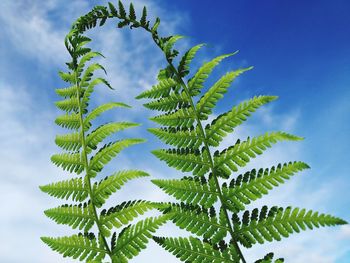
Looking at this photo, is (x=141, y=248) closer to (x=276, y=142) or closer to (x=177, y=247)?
(x=177, y=247)

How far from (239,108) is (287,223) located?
2.99 feet

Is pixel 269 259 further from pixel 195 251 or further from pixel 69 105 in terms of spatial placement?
pixel 69 105

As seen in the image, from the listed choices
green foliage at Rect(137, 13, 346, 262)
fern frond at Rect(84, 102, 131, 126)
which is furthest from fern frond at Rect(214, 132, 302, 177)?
→ fern frond at Rect(84, 102, 131, 126)

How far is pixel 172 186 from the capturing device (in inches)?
123

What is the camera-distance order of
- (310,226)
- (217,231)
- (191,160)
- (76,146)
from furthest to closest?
(76,146) → (191,160) → (217,231) → (310,226)

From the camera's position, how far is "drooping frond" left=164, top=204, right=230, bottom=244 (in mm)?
2891

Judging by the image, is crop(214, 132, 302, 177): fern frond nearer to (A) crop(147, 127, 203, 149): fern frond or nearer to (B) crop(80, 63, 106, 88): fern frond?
(A) crop(147, 127, 203, 149): fern frond

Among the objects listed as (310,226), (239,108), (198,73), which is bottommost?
(310,226)

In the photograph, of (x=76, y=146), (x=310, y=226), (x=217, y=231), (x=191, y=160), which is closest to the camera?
(x=310, y=226)

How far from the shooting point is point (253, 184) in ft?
9.90

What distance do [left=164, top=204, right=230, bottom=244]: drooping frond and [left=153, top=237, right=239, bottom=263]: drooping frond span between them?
7 cm

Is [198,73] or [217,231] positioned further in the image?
[198,73]

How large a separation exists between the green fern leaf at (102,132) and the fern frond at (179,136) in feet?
0.79

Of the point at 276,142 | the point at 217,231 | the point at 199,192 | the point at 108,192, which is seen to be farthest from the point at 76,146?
the point at 276,142
